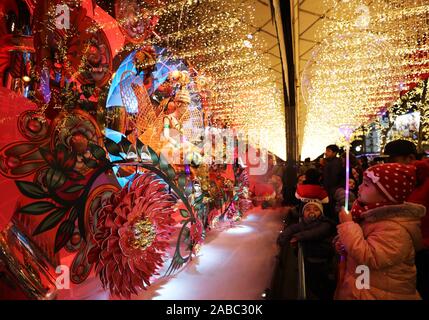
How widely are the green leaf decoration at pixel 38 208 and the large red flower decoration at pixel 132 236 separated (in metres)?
0.30

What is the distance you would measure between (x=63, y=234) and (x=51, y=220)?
105 millimetres

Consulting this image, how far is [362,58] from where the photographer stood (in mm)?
2449

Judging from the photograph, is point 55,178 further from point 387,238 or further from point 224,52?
point 224,52

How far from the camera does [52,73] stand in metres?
1.37

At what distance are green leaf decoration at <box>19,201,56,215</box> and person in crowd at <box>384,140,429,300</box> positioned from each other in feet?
7.17

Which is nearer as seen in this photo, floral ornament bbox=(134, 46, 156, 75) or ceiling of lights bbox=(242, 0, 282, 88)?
floral ornament bbox=(134, 46, 156, 75)

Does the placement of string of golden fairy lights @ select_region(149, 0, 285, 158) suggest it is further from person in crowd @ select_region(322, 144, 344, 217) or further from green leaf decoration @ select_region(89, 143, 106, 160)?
person in crowd @ select_region(322, 144, 344, 217)

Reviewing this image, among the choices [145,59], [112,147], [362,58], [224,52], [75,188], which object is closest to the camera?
[75,188]

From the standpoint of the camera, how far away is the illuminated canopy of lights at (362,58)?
2.40 m

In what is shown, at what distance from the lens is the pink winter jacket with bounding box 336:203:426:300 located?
1.23m

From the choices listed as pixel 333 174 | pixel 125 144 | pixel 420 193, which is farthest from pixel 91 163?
pixel 333 174

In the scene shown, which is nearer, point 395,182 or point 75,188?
point 395,182

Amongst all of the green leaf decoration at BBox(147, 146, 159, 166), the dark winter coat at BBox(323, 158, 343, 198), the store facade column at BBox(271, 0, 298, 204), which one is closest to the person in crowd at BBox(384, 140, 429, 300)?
the dark winter coat at BBox(323, 158, 343, 198)
